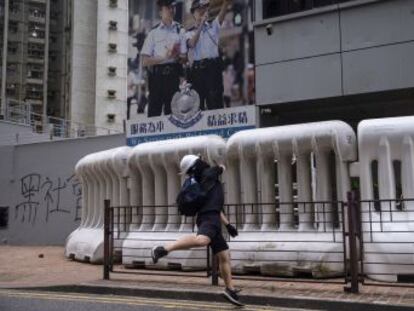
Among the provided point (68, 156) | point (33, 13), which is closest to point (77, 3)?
point (33, 13)

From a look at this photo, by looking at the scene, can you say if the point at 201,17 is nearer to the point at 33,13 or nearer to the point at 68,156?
the point at 68,156

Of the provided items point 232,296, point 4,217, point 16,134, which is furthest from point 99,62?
point 232,296

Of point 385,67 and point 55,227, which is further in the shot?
point 55,227

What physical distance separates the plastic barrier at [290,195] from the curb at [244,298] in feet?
5.71

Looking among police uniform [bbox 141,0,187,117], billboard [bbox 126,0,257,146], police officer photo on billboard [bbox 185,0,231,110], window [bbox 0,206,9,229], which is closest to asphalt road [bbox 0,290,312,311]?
billboard [bbox 126,0,257,146]

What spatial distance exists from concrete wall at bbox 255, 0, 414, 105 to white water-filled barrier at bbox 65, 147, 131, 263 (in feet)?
20.0

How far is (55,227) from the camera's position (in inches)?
850

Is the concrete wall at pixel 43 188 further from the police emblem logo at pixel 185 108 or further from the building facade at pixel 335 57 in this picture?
the building facade at pixel 335 57

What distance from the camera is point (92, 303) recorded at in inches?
331

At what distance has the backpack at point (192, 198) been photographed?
7766 millimetres

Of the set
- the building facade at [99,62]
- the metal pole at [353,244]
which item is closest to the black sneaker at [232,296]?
the metal pole at [353,244]

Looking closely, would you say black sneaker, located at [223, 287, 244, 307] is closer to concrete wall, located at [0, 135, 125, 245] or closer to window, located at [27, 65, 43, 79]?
concrete wall, located at [0, 135, 125, 245]

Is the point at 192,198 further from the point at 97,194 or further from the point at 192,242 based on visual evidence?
the point at 97,194

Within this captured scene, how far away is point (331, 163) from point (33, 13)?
255 feet
